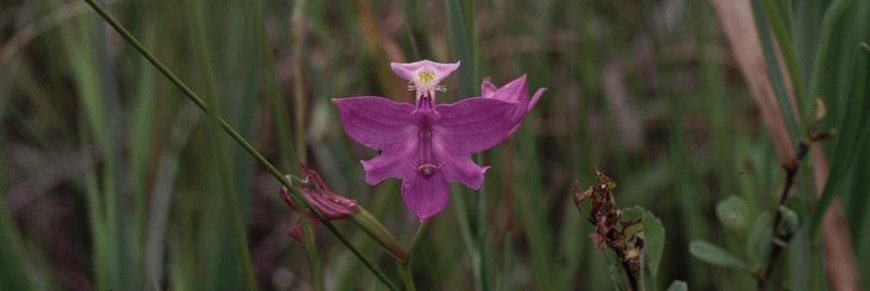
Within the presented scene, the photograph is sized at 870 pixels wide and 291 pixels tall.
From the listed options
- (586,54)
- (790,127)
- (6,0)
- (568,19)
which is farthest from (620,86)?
(6,0)

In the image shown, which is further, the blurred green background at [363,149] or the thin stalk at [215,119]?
the blurred green background at [363,149]

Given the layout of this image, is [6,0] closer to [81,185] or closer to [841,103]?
[81,185]

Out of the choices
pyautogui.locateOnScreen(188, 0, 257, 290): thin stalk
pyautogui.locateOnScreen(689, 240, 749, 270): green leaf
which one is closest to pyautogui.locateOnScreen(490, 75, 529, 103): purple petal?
pyautogui.locateOnScreen(188, 0, 257, 290): thin stalk

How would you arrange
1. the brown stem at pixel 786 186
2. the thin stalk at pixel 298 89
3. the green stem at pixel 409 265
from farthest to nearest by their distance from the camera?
the thin stalk at pixel 298 89
the brown stem at pixel 786 186
the green stem at pixel 409 265

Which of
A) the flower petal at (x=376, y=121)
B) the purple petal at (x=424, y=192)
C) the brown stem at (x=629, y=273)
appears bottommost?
the brown stem at (x=629, y=273)

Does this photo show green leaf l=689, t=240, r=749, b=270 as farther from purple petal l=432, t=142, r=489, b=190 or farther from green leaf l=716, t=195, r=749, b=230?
purple petal l=432, t=142, r=489, b=190

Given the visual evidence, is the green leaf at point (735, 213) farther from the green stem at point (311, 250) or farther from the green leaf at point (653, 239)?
the green stem at point (311, 250)

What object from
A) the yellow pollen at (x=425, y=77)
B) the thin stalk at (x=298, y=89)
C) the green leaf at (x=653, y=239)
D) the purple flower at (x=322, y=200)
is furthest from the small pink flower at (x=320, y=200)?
the thin stalk at (x=298, y=89)
